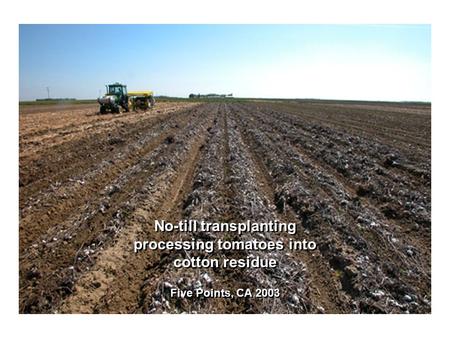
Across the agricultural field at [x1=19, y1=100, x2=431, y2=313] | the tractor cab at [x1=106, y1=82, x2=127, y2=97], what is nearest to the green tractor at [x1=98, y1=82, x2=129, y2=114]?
the tractor cab at [x1=106, y1=82, x2=127, y2=97]

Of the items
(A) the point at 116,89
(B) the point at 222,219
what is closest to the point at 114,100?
(A) the point at 116,89

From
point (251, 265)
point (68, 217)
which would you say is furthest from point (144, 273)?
point (68, 217)

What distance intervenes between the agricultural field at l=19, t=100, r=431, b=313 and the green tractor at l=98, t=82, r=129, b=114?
15.9m

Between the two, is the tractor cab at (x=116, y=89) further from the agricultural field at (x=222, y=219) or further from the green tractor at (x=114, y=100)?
the agricultural field at (x=222, y=219)

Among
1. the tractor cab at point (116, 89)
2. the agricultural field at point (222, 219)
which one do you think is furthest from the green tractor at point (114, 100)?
the agricultural field at point (222, 219)

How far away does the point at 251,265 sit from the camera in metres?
4.95

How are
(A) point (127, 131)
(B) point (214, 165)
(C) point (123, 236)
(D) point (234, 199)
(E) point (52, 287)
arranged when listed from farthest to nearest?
(A) point (127, 131)
(B) point (214, 165)
(D) point (234, 199)
(C) point (123, 236)
(E) point (52, 287)

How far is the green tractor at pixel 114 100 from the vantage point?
27880 mm

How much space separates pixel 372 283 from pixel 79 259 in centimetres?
434

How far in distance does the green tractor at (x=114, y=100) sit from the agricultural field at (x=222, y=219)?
52.3 feet

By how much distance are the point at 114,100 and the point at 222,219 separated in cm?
2446

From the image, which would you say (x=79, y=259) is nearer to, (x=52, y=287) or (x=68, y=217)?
(x=52, y=287)

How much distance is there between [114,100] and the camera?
28359mm

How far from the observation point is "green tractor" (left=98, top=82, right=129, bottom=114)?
27880 mm
